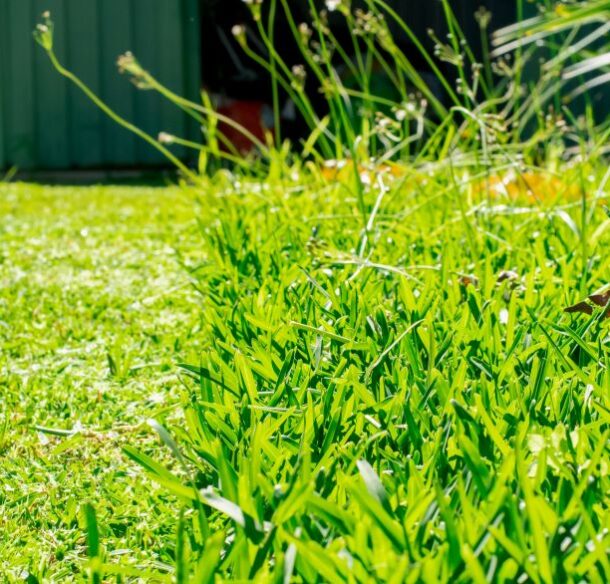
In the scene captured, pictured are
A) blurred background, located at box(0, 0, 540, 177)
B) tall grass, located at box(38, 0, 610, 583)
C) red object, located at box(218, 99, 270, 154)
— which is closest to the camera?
tall grass, located at box(38, 0, 610, 583)

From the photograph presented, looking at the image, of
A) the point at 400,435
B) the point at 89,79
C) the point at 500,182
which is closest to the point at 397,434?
the point at 400,435

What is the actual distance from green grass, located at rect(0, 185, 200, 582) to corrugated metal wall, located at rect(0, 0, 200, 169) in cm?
358

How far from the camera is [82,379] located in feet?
5.90

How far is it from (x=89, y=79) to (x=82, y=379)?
5.77 meters

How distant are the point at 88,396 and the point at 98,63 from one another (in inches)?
232

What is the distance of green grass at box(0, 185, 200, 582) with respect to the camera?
1172 millimetres

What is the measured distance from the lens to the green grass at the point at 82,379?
1.17 m

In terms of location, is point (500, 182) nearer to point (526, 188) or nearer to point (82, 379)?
point (526, 188)

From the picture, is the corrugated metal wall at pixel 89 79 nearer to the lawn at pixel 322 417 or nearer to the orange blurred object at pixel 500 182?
the orange blurred object at pixel 500 182

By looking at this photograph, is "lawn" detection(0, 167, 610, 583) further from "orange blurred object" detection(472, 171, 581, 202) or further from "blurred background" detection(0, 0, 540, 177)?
"blurred background" detection(0, 0, 540, 177)

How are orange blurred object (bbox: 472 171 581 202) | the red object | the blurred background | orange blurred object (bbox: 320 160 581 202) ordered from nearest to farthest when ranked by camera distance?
orange blurred object (bbox: 320 160 581 202)
orange blurred object (bbox: 472 171 581 202)
the blurred background
the red object

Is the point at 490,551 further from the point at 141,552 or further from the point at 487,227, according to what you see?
the point at 487,227

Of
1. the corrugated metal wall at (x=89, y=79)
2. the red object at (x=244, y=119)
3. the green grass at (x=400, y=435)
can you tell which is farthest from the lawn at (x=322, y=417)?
the red object at (x=244, y=119)

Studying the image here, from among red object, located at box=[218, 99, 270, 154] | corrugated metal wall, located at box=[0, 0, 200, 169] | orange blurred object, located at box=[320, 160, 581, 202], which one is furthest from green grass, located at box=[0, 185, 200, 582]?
red object, located at box=[218, 99, 270, 154]
